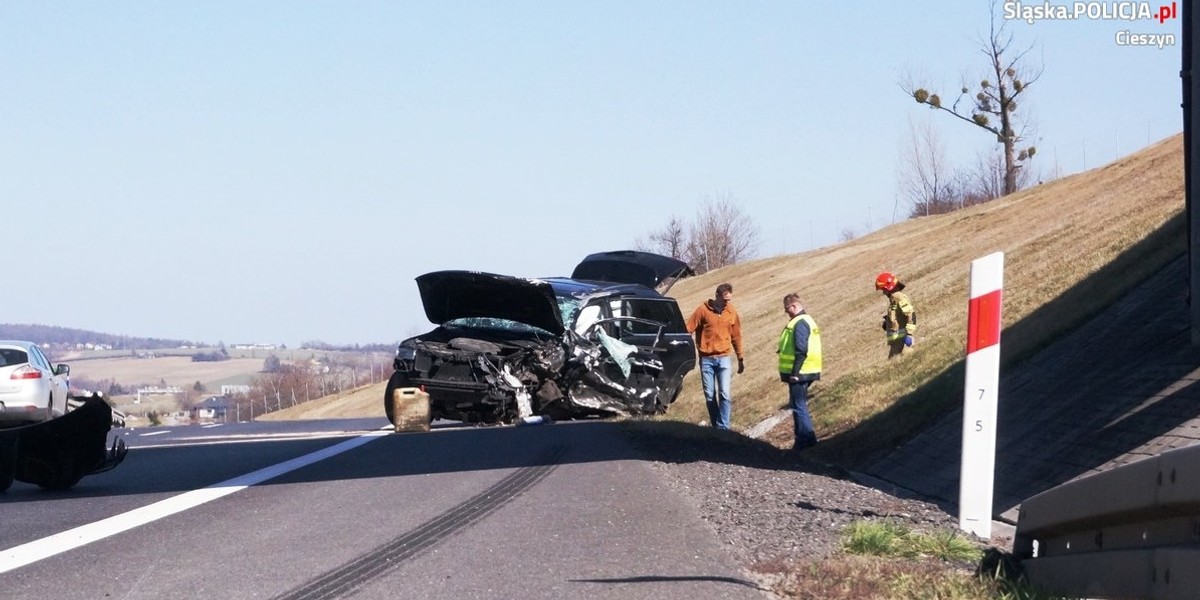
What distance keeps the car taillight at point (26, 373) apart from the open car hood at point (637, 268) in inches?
381

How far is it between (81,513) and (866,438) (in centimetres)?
779

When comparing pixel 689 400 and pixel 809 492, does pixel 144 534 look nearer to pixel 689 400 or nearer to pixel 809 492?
pixel 809 492

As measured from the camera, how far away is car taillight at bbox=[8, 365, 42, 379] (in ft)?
64.4

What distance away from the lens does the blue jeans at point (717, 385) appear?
17.0 metres

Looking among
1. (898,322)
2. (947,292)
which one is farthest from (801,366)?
(947,292)

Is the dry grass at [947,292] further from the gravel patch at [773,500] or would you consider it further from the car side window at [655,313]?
the car side window at [655,313]

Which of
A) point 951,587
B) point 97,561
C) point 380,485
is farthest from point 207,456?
point 951,587

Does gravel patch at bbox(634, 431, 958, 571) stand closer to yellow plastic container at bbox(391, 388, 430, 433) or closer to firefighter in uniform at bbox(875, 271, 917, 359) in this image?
yellow plastic container at bbox(391, 388, 430, 433)

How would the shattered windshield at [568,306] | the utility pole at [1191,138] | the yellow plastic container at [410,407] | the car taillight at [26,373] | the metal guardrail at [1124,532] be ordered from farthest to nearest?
1. the car taillight at [26,373]
2. the shattered windshield at [568,306]
3. the yellow plastic container at [410,407]
4. the utility pole at [1191,138]
5. the metal guardrail at [1124,532]

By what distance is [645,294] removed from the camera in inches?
783

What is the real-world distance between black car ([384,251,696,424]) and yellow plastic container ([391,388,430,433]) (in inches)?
10.9

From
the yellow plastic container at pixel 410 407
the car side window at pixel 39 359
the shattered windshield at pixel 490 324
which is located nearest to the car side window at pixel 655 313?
the shattered windshield at pixel 490 324

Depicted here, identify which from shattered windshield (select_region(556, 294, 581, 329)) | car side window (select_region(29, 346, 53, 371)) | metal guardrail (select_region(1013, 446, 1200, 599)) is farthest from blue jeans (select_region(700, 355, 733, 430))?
metal guardrail (select_region(1013, 446, 1200, 599))

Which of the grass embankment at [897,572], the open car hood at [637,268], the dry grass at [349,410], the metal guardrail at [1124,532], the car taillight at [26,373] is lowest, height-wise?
the dry grass at [349,410]
